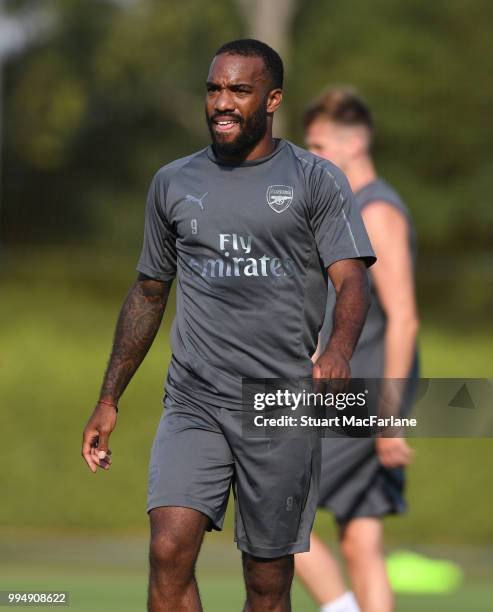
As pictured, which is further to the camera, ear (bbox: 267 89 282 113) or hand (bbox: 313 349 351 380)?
ear (bbox: 267 89 282 113)

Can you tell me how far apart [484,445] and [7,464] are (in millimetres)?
4190

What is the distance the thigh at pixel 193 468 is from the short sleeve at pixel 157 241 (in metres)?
0.52

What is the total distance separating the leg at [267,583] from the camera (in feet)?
16.6

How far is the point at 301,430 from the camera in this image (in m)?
5.10

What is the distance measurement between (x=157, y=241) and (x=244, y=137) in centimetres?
49

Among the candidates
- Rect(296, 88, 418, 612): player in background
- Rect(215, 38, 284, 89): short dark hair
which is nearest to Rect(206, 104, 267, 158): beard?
Rect(215, 38, 284, 89): short dark hair

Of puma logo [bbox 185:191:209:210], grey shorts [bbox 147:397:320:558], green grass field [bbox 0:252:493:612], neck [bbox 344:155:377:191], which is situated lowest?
grey shorts [bbox 147:397:320:558]

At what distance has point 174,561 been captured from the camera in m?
4.91

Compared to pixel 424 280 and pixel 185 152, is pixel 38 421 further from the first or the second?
pixel 185 152

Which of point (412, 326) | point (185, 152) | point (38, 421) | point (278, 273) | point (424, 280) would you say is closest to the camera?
point (278, 273)

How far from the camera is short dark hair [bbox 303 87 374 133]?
22.0ft

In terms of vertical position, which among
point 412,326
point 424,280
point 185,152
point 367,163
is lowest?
point 412,326

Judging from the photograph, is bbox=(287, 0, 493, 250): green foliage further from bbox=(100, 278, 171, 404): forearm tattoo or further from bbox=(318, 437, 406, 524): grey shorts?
bbox=(100, 278, 171, 404): forearm tattoo

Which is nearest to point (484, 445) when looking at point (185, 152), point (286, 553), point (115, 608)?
point (115, 608)
